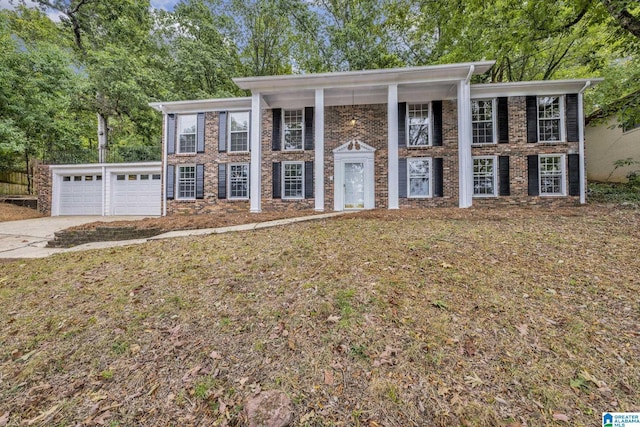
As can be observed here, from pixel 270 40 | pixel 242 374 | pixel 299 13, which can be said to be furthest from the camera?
pixel 270 40

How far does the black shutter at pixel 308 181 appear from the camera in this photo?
11359mm

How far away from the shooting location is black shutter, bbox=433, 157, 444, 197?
1069 centimetres

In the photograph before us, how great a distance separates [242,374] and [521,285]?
316 centimetres

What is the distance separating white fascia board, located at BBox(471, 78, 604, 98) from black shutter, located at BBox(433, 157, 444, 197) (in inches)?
120

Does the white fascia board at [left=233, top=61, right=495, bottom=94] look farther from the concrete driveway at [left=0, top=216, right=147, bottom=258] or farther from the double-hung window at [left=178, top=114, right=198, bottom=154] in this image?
the concrete driveway at [left=0, top=216, right=147, bottom=258]

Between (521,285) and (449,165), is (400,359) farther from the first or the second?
(449,165)

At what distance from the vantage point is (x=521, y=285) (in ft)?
10.6

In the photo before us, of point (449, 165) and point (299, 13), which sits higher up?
point (299, 13)

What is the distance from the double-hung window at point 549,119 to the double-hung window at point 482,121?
1.73 metres

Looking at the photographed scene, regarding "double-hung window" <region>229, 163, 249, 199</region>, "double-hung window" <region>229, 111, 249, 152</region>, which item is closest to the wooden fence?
"double-hung window" <region>229, 163, 249, 199</region>

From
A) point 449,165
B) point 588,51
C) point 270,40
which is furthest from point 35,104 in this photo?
point 588,51

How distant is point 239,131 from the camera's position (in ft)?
39.8

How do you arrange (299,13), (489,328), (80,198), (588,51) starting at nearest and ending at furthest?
1. (489,328)
2. (588,51)
3. (80,198)
4. (299,13)

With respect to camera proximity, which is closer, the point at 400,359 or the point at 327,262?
the point at 400,359
